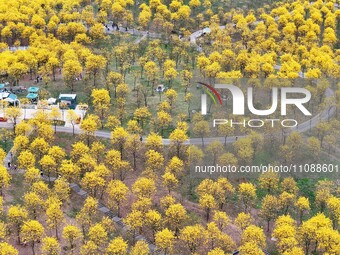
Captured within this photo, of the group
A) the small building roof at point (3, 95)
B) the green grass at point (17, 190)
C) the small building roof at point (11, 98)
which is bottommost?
the green grass at point (17, 190)

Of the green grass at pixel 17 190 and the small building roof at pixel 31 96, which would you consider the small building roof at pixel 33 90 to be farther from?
the green grass at pixel 17 190

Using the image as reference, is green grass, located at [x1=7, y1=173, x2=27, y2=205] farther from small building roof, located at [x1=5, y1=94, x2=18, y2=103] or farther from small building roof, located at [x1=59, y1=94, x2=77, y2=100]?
small building roof, located at [x1=59, y1=94, x2=77, y2=100]

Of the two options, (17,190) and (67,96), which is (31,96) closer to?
(67,96)

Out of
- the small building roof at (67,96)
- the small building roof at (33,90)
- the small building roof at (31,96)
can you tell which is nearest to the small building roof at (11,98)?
the small building roof at (31,96)

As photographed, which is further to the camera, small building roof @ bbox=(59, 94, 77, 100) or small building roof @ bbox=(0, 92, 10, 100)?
small building roof @ bbox=(59, 94, 77, 100)

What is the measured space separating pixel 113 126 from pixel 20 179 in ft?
86.3

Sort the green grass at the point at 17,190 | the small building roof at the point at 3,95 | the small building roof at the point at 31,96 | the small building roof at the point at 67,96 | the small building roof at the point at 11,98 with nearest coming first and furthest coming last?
the green grass at the point at 17,190 → the small building roof at the point at 11,98 → the small building roof at the point at 3,95 → the small building roof at the point at 67,96 → the small building roof at the point at 31,96

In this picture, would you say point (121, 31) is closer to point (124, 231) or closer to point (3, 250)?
point (124, 231)

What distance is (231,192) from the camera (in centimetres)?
10500

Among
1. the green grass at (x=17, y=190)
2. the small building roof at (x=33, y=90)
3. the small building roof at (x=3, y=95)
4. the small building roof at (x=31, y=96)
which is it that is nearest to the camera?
the green grass at (x=17, y=190)

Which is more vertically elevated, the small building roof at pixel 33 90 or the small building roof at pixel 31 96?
the small building roof at pixel 33 90

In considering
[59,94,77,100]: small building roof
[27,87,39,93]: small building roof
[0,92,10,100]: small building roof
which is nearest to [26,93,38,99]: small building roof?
[27,87,39,93]: small building roof

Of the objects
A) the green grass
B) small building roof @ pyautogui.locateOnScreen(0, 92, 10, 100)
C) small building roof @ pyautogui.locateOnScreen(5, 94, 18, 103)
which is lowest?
the green grass

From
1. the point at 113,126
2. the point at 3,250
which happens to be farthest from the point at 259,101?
the point at 3,250
